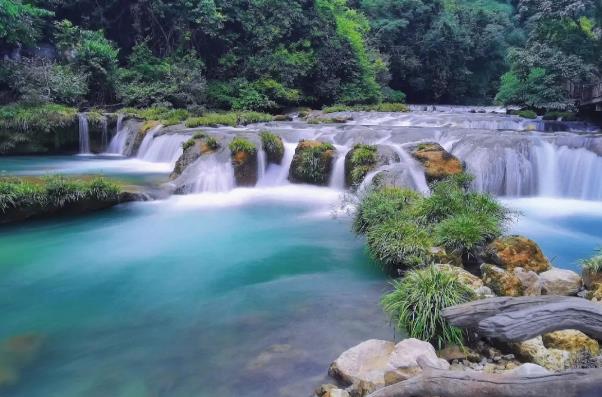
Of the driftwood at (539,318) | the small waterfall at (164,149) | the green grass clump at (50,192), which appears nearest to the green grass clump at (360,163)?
the green grass clump at (50,192)

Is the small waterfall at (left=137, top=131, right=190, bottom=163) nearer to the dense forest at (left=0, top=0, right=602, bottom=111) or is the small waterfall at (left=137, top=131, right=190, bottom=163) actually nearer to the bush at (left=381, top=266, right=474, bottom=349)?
the dense forest at (left=0, top=0, right=602, bottom=111)

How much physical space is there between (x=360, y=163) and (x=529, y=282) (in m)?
7.44

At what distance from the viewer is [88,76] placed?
23750 millimetres

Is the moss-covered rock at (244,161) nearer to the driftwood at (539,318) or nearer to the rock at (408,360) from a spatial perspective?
the rock at (408,360)

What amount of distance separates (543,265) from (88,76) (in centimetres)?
2343

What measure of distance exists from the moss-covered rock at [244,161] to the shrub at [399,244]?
22.0 ft

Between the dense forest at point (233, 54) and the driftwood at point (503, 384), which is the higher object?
the dense forest at point (233, 54)

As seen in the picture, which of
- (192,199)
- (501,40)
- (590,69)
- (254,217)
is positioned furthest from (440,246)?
(501,40)

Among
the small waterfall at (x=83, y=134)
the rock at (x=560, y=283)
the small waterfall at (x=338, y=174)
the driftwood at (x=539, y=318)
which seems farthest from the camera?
the small waterfall at (x=83, y=134)

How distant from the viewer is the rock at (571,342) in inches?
178

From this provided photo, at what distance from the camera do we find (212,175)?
13.4m

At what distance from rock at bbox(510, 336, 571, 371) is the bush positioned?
0.57 meters

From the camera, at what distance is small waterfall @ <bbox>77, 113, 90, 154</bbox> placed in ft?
65.7

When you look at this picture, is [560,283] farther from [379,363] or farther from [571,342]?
[379,363]
